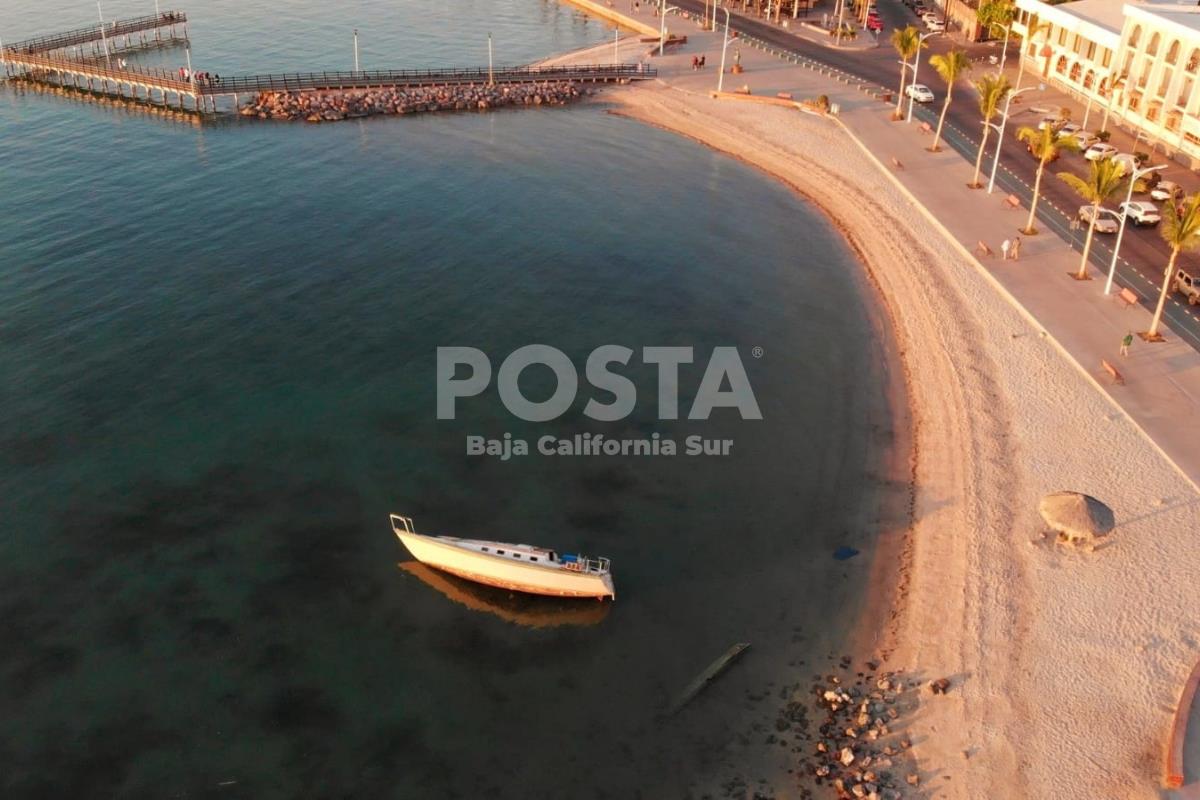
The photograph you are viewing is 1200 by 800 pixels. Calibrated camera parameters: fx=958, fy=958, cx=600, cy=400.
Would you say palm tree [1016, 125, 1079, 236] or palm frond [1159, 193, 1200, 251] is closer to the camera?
palm frond [1159, 193, 1200, 251]

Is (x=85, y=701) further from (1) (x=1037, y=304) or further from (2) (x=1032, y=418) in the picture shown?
(1) (x=1037, y=304)

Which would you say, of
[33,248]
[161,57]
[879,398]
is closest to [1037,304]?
[879,398]

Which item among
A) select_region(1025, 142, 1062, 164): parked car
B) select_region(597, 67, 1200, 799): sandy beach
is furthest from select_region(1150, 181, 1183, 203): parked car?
select_region(597, 67, 1200, 799): sandy beach

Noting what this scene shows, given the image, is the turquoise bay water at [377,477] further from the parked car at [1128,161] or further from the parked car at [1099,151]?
the parked car at [1099,151]

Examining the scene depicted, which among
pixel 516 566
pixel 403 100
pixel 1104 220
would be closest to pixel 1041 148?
pixel 1104 220

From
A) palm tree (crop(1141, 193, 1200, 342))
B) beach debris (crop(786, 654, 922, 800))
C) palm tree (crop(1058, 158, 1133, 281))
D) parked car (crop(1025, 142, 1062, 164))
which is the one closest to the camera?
beach debris (crop(786, 654, 922, 800))

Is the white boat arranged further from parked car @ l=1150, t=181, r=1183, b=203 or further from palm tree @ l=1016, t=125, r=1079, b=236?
parked car @ l=1150, t=181, r=1183, b=203

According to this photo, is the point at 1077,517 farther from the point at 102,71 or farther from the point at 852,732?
the point at 102,71
